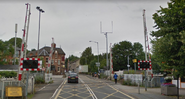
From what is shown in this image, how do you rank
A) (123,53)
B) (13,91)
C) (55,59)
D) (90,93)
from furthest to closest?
(55,59)
(123,53)
(90,93)
(13,91)

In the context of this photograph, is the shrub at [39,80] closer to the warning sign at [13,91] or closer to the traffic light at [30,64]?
the warning sign at [13,91]

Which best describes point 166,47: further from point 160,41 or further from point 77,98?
point 77,98

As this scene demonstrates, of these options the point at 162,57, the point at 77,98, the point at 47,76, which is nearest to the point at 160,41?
the point at 162,57

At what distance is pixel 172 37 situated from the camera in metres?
11.2

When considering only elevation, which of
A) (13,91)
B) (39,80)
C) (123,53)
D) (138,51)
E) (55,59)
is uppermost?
(138,51)

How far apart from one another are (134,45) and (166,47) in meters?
61.4

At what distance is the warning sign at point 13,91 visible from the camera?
12.5 meters

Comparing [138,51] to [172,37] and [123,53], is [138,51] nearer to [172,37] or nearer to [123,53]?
[123,53]

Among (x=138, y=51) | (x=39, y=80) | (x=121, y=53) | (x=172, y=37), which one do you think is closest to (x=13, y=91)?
(x=172, y=37)

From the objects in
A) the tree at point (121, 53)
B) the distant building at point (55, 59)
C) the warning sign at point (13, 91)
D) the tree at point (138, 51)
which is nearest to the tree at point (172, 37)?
the warning sign at point (13, 91)

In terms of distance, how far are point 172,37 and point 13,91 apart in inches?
415

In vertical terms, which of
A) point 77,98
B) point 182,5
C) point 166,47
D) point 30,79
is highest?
point 182,5

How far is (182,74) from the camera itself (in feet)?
39.0

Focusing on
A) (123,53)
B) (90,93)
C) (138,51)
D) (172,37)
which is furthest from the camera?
(138,51)
